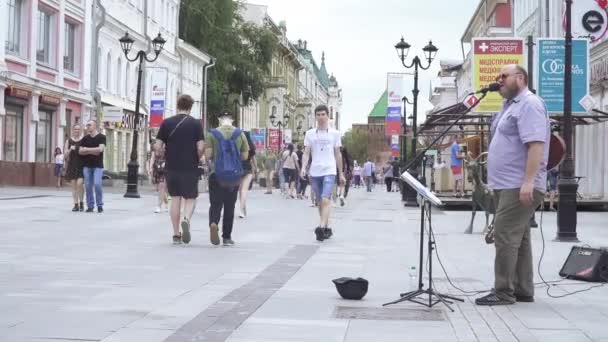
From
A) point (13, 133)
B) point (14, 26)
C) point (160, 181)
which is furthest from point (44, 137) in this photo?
point (160, 181)

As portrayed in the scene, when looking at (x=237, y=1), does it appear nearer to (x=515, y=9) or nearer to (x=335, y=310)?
(x=515, y=9)

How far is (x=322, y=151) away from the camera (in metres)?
14.8

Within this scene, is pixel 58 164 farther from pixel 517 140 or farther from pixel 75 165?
pixel 517 140

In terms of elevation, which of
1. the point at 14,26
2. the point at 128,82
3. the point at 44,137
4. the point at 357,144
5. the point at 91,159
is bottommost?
the point at 91,159

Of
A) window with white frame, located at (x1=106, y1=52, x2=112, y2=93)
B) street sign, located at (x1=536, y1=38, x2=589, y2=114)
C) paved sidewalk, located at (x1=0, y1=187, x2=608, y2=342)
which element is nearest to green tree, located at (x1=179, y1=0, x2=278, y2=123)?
window with white frame, located at (x1=106, y1=52, x2=112, y2=93)

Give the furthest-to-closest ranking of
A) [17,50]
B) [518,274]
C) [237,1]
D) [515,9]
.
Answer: [237,1] < [515,9] < [17,50] < [518,274]

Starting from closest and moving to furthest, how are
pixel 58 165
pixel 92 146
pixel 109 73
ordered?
pixel 92 146 → pixel 58 165 → pixel 109 73

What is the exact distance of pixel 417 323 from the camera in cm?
717

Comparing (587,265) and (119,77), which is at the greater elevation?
(119,77)

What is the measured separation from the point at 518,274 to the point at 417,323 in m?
1.59

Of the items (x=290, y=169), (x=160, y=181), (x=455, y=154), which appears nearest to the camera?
(x=160, y=181)

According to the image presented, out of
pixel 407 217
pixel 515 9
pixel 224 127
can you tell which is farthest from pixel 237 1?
pixel 224 127

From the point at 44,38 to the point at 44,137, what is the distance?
3.73 metres

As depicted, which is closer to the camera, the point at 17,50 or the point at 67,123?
the point at 17,50
